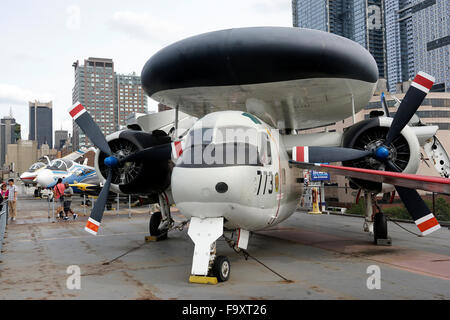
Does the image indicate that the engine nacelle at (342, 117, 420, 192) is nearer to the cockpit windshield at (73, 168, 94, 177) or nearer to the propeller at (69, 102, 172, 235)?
the propeller at (69, 102, 172, 235)

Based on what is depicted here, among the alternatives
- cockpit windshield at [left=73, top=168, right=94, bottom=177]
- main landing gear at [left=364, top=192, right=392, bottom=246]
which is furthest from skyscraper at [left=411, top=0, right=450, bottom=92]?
main landing gear at [left=364, top=192, right=392, bottom=246]

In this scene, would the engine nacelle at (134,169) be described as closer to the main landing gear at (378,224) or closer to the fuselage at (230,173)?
the fuselage at (230,173)

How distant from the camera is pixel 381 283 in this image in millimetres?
7020

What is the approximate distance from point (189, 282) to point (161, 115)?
913cm

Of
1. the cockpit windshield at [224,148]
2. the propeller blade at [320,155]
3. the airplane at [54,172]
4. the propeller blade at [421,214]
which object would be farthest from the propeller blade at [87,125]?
the airplane at [54,172]

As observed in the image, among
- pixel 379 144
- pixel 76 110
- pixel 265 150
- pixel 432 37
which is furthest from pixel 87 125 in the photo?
Answer: pixel 432 37

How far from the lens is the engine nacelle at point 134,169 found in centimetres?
1079

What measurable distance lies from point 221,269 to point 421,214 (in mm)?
5635

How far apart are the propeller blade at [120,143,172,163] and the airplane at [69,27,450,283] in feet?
0.10

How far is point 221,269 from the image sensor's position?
7.01 m

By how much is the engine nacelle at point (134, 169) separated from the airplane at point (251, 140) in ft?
0.10

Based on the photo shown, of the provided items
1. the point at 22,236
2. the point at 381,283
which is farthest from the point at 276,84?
the point at 22,236
